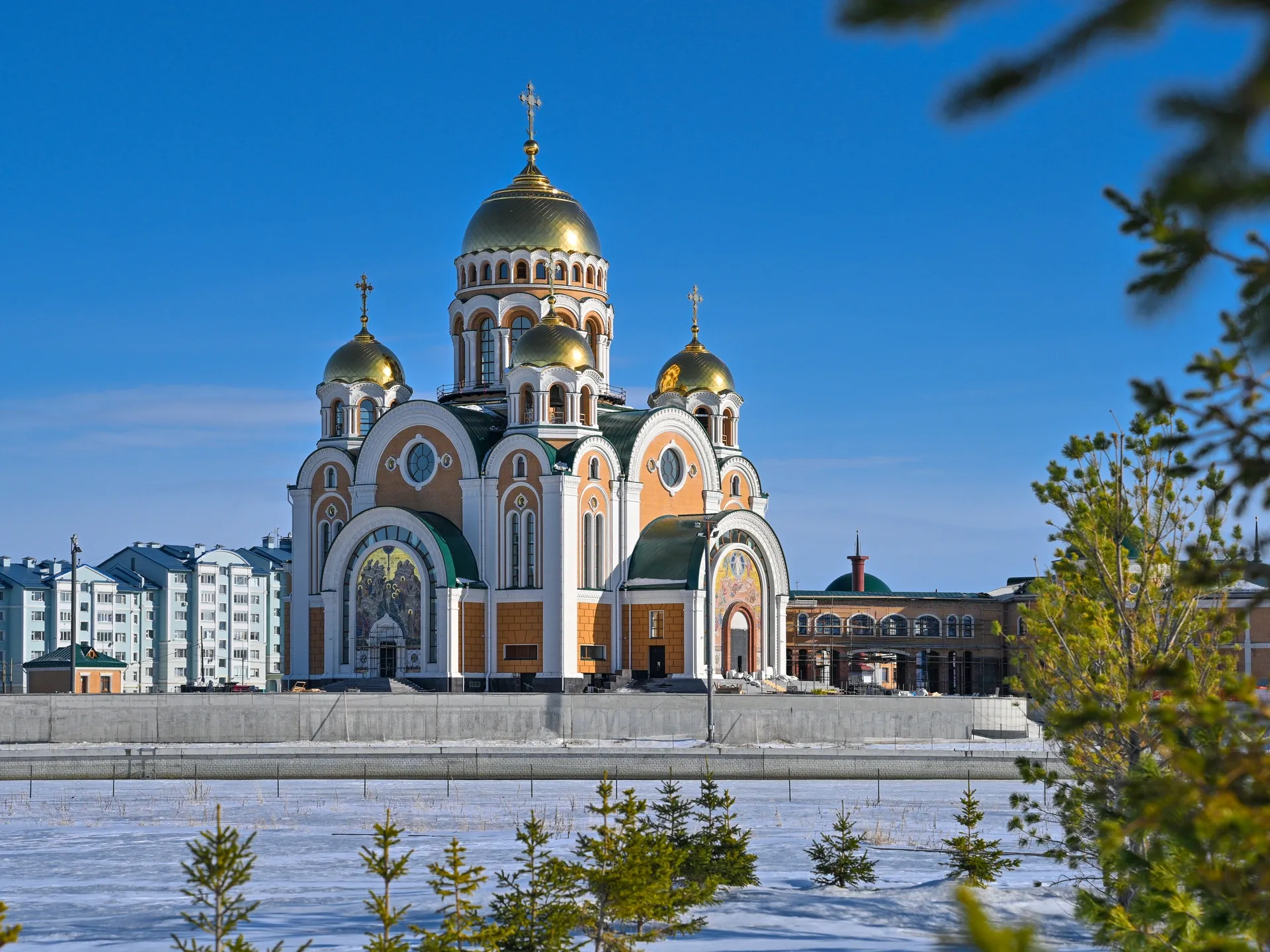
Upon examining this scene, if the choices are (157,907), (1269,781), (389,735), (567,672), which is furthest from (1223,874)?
(567,672)

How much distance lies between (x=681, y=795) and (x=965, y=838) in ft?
34.5

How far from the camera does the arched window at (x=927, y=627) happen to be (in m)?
65.8

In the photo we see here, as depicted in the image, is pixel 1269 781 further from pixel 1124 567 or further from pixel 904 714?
pixel 904 714

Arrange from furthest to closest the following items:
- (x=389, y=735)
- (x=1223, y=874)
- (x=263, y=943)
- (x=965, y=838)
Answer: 1. (x=389, y=735)
2. (x=965, y=838)
3. (x=263, y=943)
4. (x=1223, y=874)

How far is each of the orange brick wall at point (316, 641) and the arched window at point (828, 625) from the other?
21476mm

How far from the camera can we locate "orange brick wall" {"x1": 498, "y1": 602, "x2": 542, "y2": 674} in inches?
1929

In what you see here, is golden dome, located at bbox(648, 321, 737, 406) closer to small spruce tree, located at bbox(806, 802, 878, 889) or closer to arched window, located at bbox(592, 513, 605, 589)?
arched window, located at bbox(592, 513, 605, 589)

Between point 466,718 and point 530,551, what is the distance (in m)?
8.27

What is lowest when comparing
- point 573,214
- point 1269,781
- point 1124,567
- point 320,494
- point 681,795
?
point 681,795

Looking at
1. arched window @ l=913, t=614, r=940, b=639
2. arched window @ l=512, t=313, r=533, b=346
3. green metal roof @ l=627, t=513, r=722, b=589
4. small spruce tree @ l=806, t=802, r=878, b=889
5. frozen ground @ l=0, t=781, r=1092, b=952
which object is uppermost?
arched window @ l=512, t=313, r=533, b=346

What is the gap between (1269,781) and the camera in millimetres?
4230

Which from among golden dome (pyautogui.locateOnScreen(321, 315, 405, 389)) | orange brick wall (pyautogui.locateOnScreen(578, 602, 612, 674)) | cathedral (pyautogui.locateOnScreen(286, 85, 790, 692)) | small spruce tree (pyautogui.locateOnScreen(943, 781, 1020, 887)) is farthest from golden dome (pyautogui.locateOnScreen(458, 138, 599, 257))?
small spruce tree (pyautogui.locateOnScreen(943, 781, 1020, 887))

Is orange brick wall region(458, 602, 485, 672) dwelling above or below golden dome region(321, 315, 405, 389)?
below

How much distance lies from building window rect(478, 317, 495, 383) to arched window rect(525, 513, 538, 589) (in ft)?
24.3
